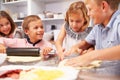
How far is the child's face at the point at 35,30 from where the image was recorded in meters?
1.65

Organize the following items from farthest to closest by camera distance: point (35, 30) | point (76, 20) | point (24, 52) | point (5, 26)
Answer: point (5, 26), point (35, 30), point (76, 20), point (24, 52)

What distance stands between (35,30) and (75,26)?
333 millimetres

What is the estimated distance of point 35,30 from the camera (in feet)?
5.46

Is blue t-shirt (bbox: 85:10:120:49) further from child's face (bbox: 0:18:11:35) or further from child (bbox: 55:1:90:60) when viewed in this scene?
child's face (bbox: 0:18:11:35)

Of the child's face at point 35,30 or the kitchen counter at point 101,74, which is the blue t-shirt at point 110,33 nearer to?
the kitchen counter at point 101,74

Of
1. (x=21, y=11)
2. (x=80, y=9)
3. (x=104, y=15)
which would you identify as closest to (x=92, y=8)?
(x=104, y=15)

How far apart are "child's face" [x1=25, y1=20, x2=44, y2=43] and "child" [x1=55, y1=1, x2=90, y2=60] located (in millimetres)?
170

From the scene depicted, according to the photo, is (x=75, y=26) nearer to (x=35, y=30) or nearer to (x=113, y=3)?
(x=35, y=30)

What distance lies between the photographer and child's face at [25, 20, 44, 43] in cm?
165

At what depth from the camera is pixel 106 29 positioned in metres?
1.00

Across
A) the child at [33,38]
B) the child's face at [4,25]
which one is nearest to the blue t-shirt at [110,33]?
the child at [33,38]

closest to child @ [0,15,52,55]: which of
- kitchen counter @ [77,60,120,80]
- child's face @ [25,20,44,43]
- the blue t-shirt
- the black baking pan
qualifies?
child's face @ [25,20,44,43]

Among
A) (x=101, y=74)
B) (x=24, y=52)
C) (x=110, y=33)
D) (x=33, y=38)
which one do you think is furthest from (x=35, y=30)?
(x=101, y=74)

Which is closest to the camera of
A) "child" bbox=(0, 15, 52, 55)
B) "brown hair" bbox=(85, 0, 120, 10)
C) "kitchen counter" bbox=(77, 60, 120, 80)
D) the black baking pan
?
"kitchen counter" bbox=(77, 60, 120, 80)
